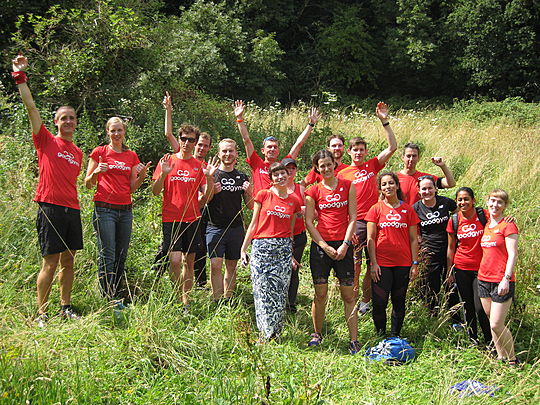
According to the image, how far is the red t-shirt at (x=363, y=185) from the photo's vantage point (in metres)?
5.42

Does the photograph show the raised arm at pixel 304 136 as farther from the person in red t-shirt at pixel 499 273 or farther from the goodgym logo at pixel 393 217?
the person in red t-shirt at pixel 499 273

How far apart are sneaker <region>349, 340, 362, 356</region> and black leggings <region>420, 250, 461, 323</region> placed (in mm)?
1116

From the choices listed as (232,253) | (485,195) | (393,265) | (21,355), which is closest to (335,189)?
(393,265)

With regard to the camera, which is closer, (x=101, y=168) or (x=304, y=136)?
(x=101, y=168)

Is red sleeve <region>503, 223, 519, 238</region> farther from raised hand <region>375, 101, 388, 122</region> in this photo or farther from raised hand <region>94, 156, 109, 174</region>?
raised hand <region>94, 156, 109, 174</region>

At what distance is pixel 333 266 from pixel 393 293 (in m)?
0.69

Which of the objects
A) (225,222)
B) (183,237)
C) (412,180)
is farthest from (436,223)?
(183,237)

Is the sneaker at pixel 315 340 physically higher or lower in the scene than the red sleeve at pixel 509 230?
lower

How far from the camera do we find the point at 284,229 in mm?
4621

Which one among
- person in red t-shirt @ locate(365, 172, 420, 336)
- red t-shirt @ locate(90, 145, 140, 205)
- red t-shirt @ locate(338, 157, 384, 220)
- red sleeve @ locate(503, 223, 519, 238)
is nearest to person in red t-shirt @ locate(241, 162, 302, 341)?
person in red t-shirt @ locate(365, 172, 420, 336)

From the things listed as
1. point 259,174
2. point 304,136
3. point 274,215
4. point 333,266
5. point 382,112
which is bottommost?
point 333,266

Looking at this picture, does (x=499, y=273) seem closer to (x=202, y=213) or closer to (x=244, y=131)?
(x=244, y=131)

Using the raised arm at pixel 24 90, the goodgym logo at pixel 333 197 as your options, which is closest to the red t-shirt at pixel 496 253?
the goodgym logo at pixel 333 197

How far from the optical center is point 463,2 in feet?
77.5
